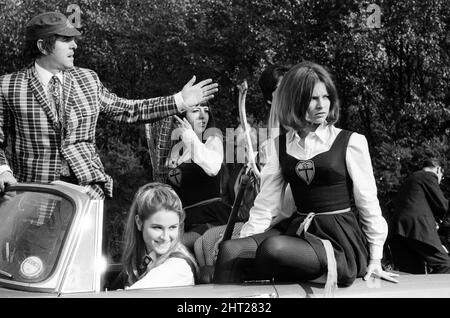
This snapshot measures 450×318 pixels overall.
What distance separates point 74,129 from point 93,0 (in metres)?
16.4

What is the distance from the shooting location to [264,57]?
14.9m

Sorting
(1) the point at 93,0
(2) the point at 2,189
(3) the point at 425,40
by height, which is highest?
(1) the point at 93,0

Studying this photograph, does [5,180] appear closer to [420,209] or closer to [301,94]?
[301,94]

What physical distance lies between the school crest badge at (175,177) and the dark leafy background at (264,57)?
3947 millimetres

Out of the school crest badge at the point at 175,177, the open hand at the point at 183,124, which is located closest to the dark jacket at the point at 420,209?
the open hand at the point at 183,124

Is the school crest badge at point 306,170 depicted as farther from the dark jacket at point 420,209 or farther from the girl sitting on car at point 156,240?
the dark jacket at point 420,209

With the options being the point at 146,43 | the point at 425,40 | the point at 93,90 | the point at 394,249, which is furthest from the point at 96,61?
the point at 93,90

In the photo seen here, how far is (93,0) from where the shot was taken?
19.7m

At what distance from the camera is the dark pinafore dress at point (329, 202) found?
135 inches

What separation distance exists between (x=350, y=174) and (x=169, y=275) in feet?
3.03

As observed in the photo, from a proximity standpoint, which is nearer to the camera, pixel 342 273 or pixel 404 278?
pixel 342 273

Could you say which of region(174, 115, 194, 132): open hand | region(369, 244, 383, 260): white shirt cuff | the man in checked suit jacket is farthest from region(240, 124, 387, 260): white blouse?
region(174, 115, 194, 132): open hand

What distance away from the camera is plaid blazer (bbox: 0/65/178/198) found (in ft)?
12.9
